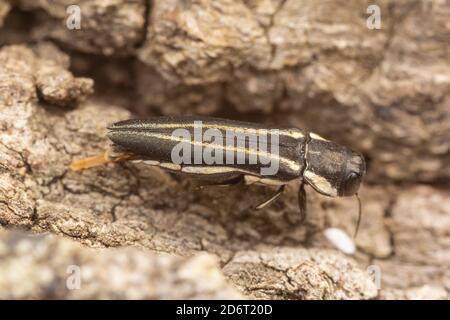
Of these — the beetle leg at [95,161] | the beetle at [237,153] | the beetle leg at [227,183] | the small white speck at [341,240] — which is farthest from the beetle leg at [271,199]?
the beetle leg at [95,161]

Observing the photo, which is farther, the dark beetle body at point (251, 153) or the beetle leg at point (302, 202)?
the beetle leg at point (302, 202)

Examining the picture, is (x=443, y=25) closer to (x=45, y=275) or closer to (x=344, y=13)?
(x=344, y=13)

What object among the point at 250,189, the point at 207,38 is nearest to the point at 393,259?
the point at 250,189

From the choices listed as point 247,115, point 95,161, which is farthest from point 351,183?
point 95,161

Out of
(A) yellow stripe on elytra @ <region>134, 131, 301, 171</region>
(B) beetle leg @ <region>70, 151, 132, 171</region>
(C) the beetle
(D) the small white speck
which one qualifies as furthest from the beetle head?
(B) beetle leg @ <region>70, 151, 132, 171</region>

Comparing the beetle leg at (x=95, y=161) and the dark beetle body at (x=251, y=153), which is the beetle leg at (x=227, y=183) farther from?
the beetle leg at (x=95, y=161)

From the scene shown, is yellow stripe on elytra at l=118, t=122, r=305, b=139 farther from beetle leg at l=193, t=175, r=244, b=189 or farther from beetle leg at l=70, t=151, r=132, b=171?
beetle leg at l=193, t=175, r=244, b=189
